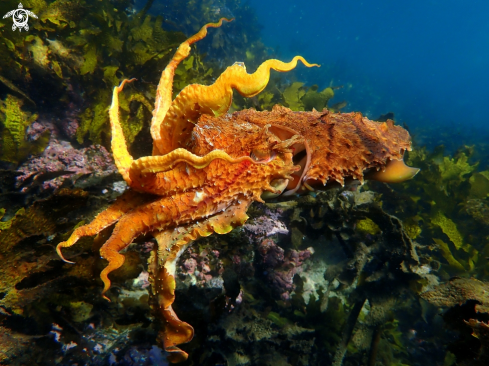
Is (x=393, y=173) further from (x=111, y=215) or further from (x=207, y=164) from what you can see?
(x=111, y=215)

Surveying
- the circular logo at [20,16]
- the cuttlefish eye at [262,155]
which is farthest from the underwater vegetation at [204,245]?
the circular logo at [20,16]

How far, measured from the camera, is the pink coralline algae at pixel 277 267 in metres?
3.65

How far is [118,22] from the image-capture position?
5.85 metres

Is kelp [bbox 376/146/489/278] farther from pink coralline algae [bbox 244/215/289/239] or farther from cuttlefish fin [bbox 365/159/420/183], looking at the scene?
pink coralline algae [bbox 244/215/289/239]

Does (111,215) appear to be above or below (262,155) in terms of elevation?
below

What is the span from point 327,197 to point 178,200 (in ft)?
8.75

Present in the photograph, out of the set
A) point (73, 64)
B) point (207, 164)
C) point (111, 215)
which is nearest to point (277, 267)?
point (111, 215)

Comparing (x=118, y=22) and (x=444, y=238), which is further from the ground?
(x=118, y=22)

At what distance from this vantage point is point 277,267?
377 centimetres

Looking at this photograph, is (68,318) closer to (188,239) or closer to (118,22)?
(188,239)

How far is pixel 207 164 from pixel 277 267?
117 inches

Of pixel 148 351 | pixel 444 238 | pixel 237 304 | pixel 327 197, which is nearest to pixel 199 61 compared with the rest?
pixel 327 197

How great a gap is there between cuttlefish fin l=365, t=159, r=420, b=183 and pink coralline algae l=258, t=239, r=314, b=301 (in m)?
1.80

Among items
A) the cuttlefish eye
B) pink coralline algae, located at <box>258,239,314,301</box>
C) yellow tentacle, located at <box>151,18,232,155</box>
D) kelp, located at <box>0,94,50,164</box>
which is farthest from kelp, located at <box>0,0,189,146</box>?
pink coralline algae, located at <box>258,239,314,301</box>
